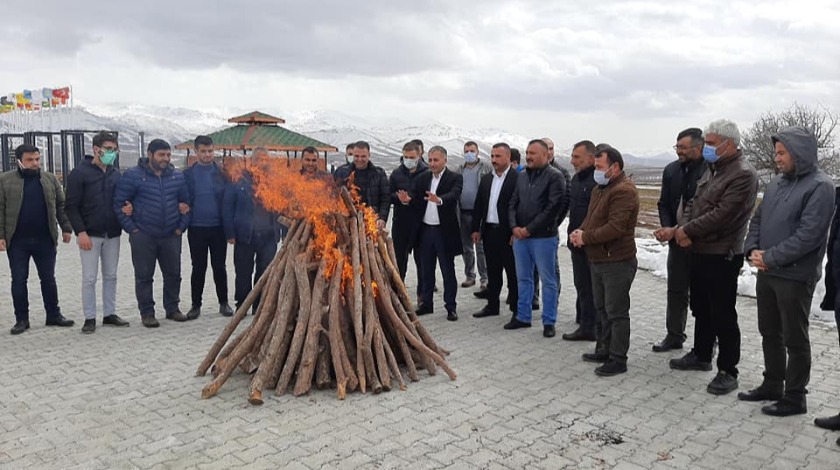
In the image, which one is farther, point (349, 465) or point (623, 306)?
point (623, 306)

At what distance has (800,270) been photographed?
446cm

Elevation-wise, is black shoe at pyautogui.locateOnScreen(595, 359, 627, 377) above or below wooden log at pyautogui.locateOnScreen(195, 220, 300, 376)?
below

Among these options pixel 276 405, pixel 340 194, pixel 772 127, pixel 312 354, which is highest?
pixel 772 127

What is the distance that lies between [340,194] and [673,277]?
11.0 feet

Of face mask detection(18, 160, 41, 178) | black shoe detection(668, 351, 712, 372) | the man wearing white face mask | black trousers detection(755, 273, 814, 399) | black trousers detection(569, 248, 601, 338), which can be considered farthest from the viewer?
the man wearing white face mask

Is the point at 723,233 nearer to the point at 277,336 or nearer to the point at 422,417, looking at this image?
the point at 422,417

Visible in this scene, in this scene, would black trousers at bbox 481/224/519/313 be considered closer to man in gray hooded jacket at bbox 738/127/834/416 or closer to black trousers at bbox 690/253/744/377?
black trousers at bbox 690/253/744/377

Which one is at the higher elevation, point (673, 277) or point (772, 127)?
point (772, 127)

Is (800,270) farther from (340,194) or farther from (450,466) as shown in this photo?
(340,194)

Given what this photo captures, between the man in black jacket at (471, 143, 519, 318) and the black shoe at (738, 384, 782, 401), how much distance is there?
310cm

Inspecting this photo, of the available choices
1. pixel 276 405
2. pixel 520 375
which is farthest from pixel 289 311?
pixel 520 375

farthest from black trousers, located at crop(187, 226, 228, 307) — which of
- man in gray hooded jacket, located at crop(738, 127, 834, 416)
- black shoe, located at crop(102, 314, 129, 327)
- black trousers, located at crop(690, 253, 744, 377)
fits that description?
man in gray hooded jacket, located at crop(738, 127, 834, 416)

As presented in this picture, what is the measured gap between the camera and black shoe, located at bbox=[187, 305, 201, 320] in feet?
25.4

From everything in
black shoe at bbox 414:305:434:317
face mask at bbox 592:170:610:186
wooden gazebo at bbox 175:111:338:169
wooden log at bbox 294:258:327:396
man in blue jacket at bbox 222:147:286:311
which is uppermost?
wooden gazebo at bbox 175:111:338:169
